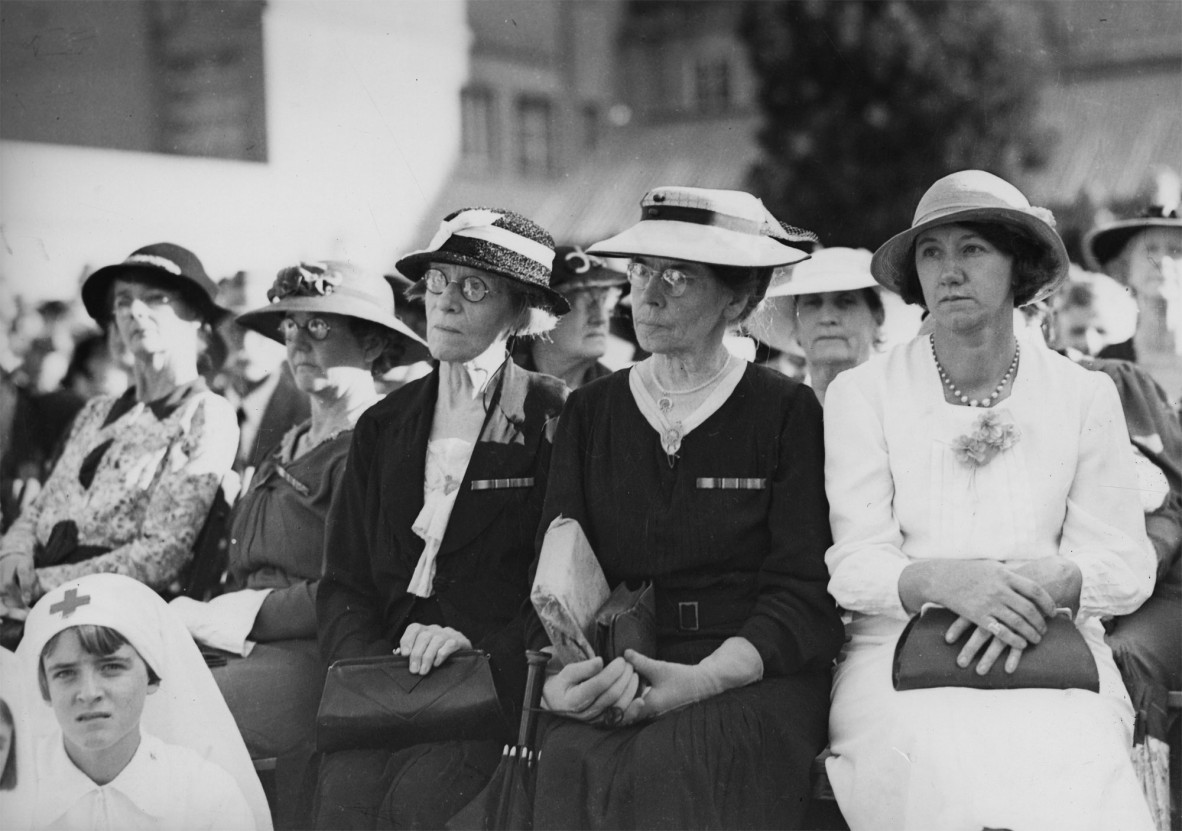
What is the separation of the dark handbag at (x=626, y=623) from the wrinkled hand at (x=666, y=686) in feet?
0.13

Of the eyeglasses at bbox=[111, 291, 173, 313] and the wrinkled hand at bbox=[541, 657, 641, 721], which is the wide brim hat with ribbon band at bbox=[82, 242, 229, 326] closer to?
the eyeglasses at bbox=[111, 291, 173, 313]

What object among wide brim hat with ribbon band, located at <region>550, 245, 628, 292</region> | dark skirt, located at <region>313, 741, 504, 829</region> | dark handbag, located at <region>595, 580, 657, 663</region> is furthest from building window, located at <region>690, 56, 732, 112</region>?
dark skirt, located at <region>313, 741, 504, 829</region>

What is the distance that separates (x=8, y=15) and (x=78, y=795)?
8.67ft

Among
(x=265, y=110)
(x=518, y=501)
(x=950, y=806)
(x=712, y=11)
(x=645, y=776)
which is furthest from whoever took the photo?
(x=265, y=110)

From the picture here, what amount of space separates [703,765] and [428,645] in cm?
86

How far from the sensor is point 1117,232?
466cm

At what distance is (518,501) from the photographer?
4383mm

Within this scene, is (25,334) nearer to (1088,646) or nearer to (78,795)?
(78,795)

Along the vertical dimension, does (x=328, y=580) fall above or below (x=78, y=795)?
above

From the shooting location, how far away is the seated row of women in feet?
12.2

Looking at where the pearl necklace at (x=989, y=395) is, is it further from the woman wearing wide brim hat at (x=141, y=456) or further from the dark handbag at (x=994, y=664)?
the woman wearing wide brim hat at (x=141, y=456)

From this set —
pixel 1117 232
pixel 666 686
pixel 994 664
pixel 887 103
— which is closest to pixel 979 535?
pixel 994 664

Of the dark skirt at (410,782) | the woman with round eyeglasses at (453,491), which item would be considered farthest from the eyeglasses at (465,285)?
the dark skirt at (410,782)

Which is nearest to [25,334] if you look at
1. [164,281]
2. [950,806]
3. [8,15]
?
[164,281]
